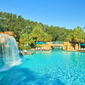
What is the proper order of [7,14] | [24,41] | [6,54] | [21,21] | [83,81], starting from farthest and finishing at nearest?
1. [21,21]
2. [7,14]
3. [24,41]
4. [6,54]
5. [83,81]

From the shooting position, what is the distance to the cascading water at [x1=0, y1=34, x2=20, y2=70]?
1238cm

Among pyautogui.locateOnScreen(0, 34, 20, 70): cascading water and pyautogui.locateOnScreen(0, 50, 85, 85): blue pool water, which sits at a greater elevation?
pyautogui.locateOnScreen(0, 34, 20, 70): cascading water

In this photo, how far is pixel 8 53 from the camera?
18.0m

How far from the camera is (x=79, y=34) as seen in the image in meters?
34.7

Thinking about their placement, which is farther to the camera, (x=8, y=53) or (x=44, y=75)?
(x=8, y=53)

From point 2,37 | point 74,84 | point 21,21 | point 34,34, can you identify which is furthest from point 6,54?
point 21,21

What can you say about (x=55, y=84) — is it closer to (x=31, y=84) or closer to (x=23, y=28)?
(x=31, y=84)

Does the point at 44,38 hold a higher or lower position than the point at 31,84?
higher

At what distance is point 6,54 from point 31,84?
40.6 ft

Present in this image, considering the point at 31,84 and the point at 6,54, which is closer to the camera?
the point at 31,84

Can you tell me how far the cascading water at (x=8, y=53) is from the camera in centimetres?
1238

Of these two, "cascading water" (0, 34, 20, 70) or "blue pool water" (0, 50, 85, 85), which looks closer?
"blue pool water" (0, 50, 85, 85)

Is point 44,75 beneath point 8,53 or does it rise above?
beneath

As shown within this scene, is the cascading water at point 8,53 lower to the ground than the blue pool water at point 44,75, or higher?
higher
